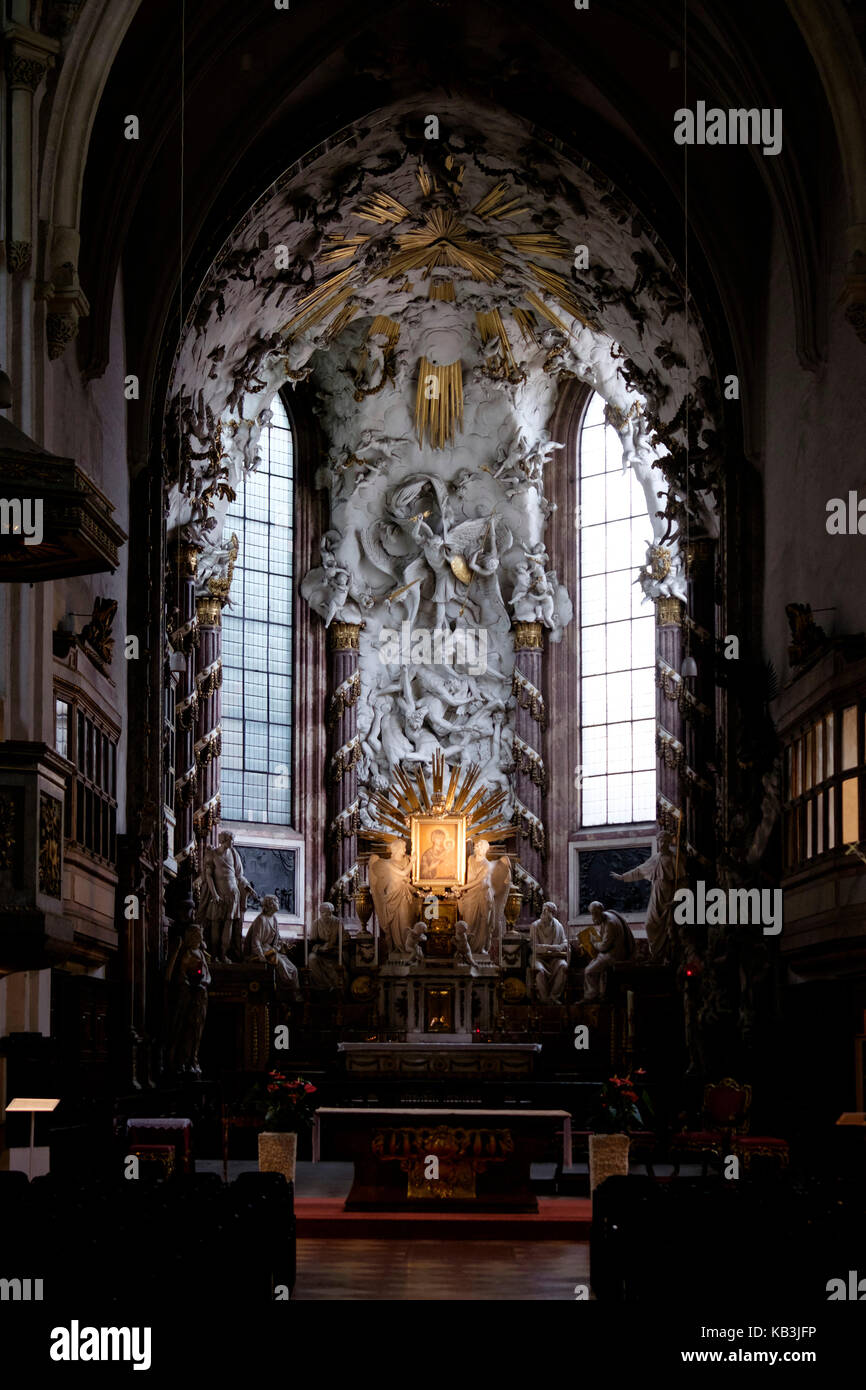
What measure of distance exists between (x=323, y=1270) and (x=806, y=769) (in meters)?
8.02

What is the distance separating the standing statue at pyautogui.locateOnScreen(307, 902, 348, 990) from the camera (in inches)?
1099

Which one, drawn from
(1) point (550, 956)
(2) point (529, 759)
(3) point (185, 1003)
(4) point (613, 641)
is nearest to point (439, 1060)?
(3) point (185, 1003)

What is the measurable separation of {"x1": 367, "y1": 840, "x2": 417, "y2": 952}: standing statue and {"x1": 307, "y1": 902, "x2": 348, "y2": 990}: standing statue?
0.77m

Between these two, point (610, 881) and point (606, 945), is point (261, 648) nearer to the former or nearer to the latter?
point (610, 881)

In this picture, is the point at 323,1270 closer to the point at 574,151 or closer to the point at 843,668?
the point at 843,668

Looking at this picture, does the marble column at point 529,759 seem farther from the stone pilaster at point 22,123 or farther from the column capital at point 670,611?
the stone pilaster at point 22,123

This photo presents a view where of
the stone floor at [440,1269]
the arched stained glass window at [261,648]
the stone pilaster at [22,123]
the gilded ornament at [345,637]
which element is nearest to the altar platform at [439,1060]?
the arched stained glass window at [261,648]

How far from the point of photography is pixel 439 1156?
55.3ft

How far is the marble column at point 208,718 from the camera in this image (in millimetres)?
27641

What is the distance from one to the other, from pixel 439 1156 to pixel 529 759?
1408cm

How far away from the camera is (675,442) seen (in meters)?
24.6

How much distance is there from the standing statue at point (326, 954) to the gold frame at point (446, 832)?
57.6 inches
